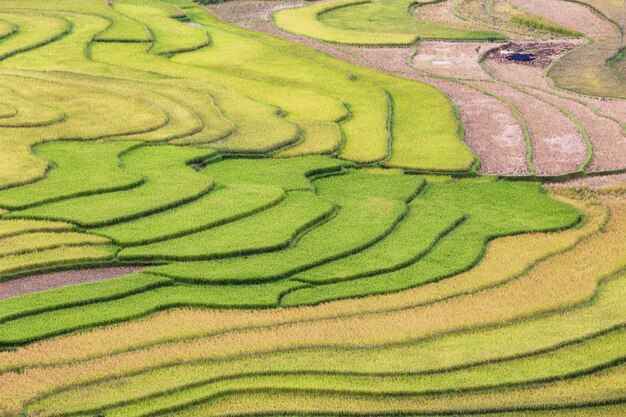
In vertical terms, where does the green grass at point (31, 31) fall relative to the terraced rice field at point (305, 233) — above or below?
below

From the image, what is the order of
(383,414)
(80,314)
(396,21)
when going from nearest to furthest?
(383,414), (80,314), (396,21)

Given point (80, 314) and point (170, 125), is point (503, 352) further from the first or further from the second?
point (170, 125)

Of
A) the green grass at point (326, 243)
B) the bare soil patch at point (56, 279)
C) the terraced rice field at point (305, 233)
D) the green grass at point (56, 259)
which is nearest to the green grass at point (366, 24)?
the terraced rice field at point (305, 233)

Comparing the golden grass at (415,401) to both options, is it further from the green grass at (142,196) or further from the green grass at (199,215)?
the green grass at (142,196)

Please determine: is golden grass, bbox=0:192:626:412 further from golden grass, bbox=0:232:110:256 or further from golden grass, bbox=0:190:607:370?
golden grass, bbox=0:232:110:256

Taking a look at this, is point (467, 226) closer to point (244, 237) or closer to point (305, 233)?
point (305, 233)

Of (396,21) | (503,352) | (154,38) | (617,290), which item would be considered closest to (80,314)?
(503,352)

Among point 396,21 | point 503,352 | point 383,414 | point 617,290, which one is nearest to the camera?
point 383,414
